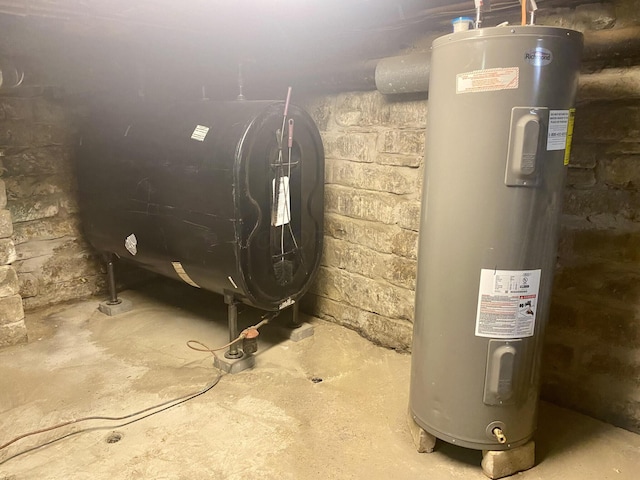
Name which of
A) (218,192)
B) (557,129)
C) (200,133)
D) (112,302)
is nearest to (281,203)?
(218,192)

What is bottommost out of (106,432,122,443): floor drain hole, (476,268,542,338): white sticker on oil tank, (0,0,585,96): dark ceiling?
(106,432,122,443): floor drain hole

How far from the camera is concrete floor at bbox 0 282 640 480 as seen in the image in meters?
1.71

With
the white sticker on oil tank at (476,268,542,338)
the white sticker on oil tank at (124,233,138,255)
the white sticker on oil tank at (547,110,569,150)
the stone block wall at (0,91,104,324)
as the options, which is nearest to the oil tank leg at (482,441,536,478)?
the white sticker on oil tank at (476,268,542,338)

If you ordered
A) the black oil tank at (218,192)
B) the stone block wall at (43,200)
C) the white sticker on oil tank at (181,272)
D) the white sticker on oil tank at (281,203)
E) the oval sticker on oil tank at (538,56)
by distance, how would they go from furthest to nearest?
the stone block wall at (43,200) < the white sticker on oil tank at (181,272) < the white sticker on oil tank at (281,203) < the black oil tank at (218,192) < the oval sticker on oil tank at (538,56)

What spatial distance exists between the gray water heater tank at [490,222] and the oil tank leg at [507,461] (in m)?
0.04

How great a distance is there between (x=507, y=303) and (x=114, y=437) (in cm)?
145

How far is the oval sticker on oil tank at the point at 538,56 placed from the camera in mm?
1353

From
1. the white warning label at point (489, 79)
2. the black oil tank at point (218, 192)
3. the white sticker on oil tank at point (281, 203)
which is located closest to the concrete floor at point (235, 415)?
the black oil tank at point (218, 192)

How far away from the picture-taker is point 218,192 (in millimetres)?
2137

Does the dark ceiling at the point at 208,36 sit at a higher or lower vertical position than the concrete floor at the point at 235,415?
higher

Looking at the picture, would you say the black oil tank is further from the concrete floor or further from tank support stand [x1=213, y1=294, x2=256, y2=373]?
the concrete floor

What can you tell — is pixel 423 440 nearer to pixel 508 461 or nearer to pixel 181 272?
pixel 508 461

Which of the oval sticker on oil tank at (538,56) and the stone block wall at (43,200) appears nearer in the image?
the oval sticker on oil tank at (538,56)

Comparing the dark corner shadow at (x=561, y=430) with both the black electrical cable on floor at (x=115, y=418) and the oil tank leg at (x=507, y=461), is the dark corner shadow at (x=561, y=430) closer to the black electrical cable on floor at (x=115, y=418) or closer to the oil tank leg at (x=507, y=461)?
the oil tank leg at (x=507, y=461)
